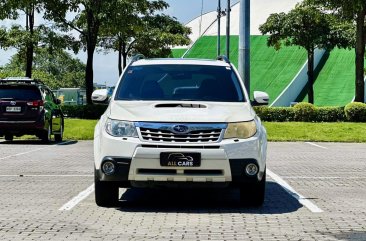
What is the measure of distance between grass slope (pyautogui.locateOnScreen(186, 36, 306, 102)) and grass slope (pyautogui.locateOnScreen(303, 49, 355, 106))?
2.70 metres

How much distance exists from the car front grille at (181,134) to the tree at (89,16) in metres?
27.3

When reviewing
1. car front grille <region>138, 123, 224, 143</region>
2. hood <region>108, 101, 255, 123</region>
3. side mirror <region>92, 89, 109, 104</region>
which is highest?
side mirror <region>92, 89, 109, 104</region>

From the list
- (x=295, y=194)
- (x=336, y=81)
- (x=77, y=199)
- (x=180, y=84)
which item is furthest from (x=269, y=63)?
(x=77, y=199)

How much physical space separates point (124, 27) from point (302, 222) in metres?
29.3

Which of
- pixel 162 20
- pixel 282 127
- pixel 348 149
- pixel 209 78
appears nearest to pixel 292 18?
pixel 162 20

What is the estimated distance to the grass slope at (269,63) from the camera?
65.1 m

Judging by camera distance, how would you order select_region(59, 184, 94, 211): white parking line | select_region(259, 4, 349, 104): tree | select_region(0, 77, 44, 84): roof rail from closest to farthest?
select_region(59, 184, 94, 211): white parking line < select_region(0, 77, 44, 84): roof rail < select_region(259, 4, 349, 104): tree

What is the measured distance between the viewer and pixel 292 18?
4909cm

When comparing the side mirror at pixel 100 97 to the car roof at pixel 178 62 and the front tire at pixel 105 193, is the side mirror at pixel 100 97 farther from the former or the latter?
the front tire at pixel 105 193

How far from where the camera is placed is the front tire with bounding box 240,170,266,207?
8891 millimetres

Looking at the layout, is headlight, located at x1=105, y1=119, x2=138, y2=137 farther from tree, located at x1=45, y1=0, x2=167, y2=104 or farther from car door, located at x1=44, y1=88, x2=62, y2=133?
tree, located at x1=45, y1=0, x2=167, y2=104

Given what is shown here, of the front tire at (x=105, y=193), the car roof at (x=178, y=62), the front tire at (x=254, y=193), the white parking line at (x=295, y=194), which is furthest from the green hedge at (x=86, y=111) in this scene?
the front tire at (x=254, y=193)

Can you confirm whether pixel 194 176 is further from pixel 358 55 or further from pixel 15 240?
pixel 358 55

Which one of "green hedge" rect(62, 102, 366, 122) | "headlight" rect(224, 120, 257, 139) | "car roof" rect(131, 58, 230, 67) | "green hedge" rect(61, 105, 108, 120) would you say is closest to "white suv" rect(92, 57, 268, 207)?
"headlight" rect(224, 120, 257, 139)
